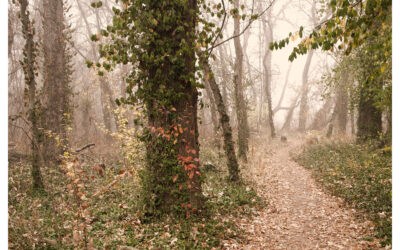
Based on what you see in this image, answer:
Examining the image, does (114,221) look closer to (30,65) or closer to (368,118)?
(30,65)

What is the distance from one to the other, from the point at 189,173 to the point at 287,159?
931cm

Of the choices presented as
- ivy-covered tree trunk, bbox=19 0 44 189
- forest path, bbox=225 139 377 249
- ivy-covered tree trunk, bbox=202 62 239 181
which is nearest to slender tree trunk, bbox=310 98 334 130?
forest path, bbox=225 139 377 249

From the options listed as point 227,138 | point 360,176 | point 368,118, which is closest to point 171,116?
point 227,138

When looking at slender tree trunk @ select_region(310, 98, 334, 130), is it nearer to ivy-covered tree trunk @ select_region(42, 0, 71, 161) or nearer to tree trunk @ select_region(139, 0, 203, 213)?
ivy-covered tree trunk @ select_region(42, 0, 71, 161)

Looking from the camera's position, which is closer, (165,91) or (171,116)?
(165,91)

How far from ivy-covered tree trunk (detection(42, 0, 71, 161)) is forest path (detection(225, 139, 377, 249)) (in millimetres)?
7383

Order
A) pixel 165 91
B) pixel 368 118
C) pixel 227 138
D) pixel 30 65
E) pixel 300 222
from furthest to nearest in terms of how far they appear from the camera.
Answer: pixel 368 118 < pixel 227 138 < pixel 30 65 < pixel 300 222 < pixel 165 91

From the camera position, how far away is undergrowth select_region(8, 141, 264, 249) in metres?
4.14

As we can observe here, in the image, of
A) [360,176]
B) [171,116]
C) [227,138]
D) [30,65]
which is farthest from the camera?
[227,138]

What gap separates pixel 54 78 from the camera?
10.3 m

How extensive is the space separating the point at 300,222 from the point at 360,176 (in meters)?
2.85

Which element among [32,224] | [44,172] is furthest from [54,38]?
[32,224]

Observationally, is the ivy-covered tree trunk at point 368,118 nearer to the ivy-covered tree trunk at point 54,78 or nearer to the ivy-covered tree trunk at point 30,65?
the ivy-covered tree trunk at point 30,65

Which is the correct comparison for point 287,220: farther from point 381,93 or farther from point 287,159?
point 287,159
